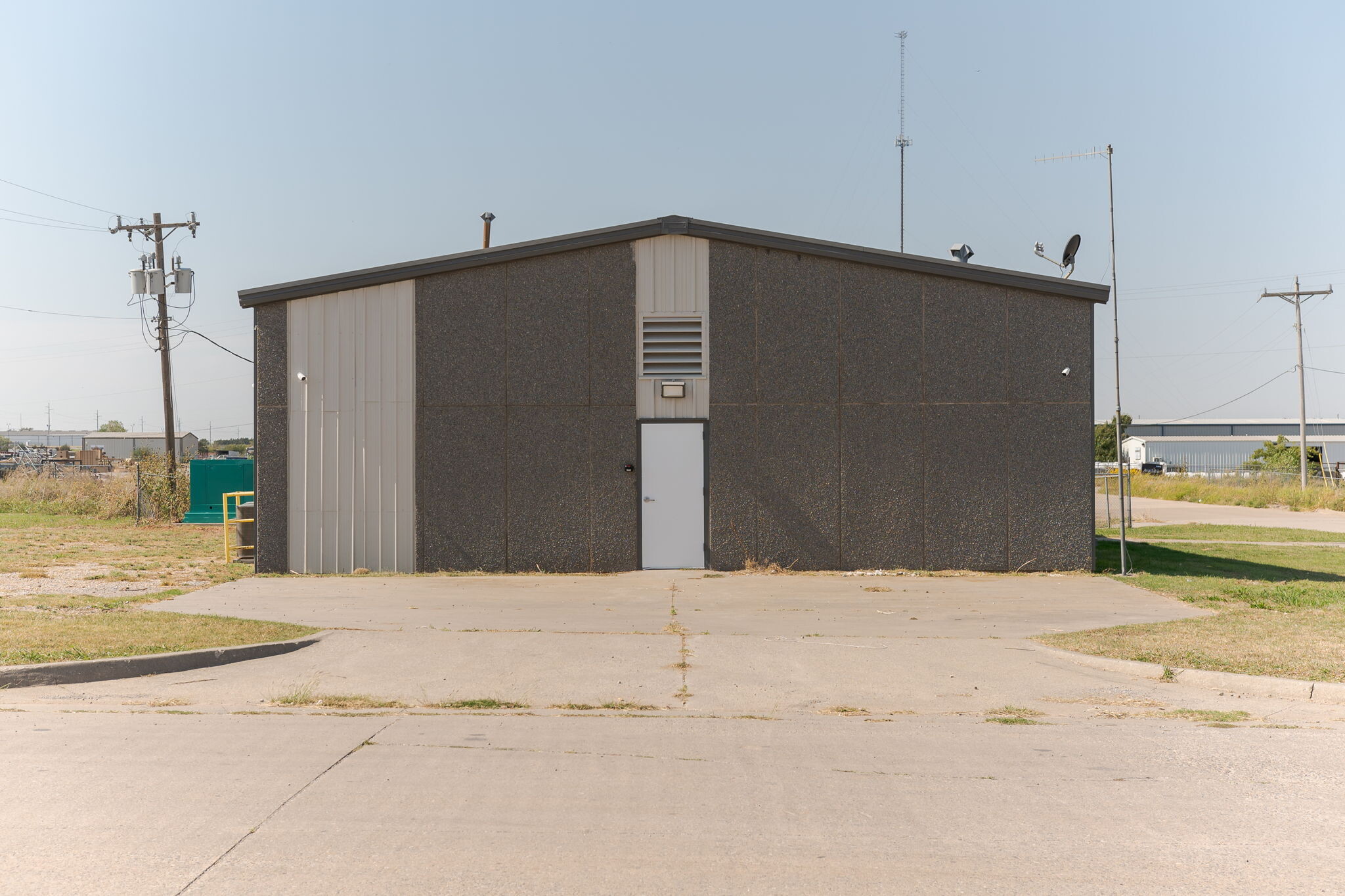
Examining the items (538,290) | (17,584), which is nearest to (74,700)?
(17,584)

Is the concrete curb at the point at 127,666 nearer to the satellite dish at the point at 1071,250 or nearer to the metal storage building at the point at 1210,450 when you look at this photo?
the satellite dish at the point at 1071,250

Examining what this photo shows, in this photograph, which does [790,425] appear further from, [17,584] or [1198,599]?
[17,584]

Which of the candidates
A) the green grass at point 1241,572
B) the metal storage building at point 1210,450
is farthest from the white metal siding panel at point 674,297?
the metal storage building at point 1210,450

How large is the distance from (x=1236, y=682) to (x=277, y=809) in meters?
7.51

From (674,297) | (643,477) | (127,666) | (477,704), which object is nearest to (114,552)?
(643,477)

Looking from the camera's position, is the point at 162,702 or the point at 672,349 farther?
the point at 672,349

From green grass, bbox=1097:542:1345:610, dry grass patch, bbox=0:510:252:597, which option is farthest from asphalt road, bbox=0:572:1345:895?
dry grass patch, bbox=0:510:252:597

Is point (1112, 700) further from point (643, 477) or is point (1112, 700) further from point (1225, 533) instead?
point (1225, 533)

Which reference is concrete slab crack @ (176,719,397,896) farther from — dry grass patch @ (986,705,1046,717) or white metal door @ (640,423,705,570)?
white metal door @ (640,423,705,570)

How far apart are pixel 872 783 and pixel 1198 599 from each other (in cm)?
947

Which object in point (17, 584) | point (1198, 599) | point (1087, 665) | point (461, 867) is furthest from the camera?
point (17, 584)

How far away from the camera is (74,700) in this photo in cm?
817

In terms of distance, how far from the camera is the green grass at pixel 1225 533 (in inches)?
972

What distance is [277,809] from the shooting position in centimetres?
543
